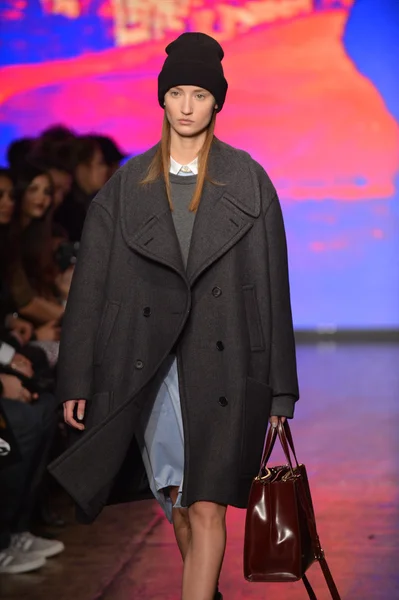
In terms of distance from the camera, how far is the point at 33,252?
5.09m

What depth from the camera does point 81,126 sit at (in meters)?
11.8

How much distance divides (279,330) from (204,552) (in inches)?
21.0

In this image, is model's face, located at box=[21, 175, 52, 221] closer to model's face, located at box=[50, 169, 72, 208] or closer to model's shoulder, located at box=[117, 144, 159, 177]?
model's face, located at box=[50, 169, 72, 208]

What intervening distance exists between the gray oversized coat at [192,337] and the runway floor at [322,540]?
74 centimetres

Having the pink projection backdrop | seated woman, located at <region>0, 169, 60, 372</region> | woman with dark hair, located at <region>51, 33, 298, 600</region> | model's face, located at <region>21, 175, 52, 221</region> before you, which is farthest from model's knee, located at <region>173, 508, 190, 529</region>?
the pink projection backdrop

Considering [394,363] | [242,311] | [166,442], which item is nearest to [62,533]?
[166,442]

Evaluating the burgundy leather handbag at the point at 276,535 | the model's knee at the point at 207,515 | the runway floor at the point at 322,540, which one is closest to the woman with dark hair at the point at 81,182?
the runway floor at the point at 322,540

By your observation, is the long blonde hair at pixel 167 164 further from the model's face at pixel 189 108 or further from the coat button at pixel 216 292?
the coat button at pixel 216 292

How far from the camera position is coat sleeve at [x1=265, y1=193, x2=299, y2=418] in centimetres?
290

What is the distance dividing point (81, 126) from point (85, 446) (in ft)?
30.2

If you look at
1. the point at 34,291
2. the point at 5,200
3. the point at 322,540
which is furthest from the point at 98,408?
the point at 34,291

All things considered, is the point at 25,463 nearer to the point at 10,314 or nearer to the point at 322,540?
the point at 10,314

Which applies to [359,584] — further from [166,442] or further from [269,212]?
[269,212]

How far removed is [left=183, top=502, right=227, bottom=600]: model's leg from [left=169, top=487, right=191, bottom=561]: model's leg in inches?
6.6
